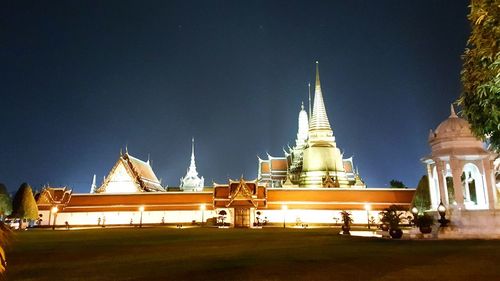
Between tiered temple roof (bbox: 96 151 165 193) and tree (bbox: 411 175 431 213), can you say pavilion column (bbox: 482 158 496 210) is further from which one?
tiered temple roof (bbox: 96 151 165 193)

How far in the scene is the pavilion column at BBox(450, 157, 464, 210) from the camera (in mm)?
18609

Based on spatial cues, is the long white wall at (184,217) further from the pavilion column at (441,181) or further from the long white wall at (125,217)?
the pavilion column at (441,181)

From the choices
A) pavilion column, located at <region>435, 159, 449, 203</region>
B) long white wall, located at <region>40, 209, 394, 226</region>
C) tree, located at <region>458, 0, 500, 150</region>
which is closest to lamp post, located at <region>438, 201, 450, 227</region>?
pavilion column, located at <region>435, 159, 449, 203</region>

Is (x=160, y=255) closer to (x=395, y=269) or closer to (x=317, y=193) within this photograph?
(x=395, y=269)

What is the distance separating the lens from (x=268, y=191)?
135 feet

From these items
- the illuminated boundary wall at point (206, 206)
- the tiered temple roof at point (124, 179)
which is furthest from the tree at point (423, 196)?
the tiered temple roof at point (124, 179)

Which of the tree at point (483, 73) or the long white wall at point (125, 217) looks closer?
Answer: the tree at point (483, 73)

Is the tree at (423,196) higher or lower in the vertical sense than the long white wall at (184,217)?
higher

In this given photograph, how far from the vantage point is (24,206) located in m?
38.4

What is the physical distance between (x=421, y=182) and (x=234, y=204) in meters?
17.1

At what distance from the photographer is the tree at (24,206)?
37938mm

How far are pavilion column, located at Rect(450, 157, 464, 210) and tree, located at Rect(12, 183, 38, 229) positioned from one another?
37.2 meters

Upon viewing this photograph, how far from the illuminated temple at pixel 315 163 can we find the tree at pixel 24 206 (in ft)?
81.5

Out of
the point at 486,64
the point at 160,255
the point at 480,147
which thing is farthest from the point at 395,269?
the point at 480,147
